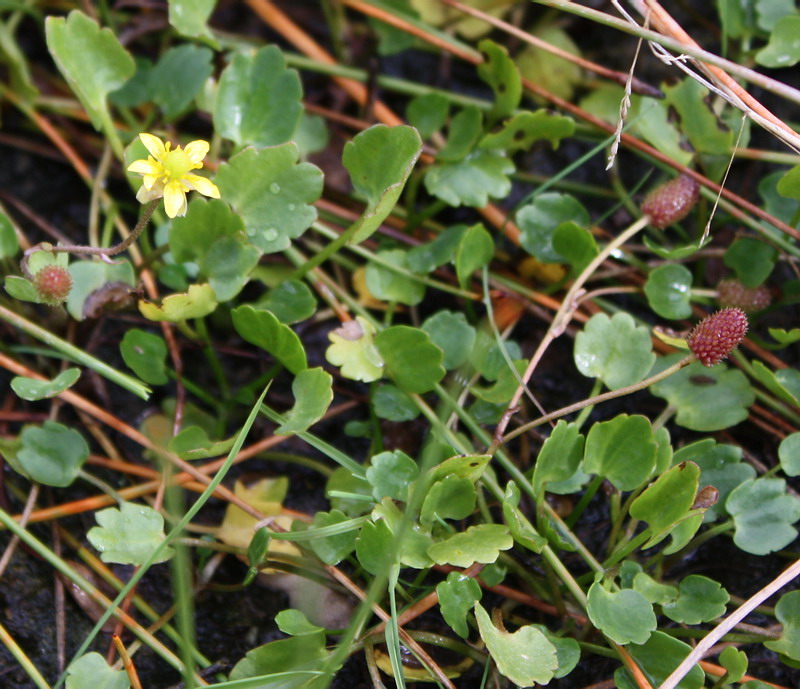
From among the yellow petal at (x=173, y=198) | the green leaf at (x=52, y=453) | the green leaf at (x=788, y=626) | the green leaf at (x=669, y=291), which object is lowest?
the green leaf at (x=52, y=453)

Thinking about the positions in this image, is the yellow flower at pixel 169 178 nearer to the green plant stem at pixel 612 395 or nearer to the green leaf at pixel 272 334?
the green leaf at pixel 272 334

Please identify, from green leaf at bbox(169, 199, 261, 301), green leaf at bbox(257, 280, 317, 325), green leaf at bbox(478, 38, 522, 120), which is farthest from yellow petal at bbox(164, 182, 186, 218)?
green leaf at bbox(478, 38, 522, 120)

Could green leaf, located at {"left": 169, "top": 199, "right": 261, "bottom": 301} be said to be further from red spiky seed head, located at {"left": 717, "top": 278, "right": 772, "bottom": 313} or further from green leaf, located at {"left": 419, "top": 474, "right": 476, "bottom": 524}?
red spiky seed head, located at {"left": 717, "top": 278, "right": 772, "bottom": 313}

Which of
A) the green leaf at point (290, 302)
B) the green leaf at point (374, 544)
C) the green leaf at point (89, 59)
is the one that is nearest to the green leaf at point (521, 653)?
the green leaf at point (374, 544)

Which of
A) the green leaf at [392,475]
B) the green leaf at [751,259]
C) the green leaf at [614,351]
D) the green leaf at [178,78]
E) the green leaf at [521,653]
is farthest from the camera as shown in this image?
the green leaf at [178,78]

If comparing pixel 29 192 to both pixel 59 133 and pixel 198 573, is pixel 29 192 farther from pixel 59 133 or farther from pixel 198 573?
pixel 198 573

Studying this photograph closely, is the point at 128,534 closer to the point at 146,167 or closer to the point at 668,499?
the point at 146,167

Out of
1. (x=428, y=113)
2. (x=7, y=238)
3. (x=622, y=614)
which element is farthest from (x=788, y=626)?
(x=7, y=238)
